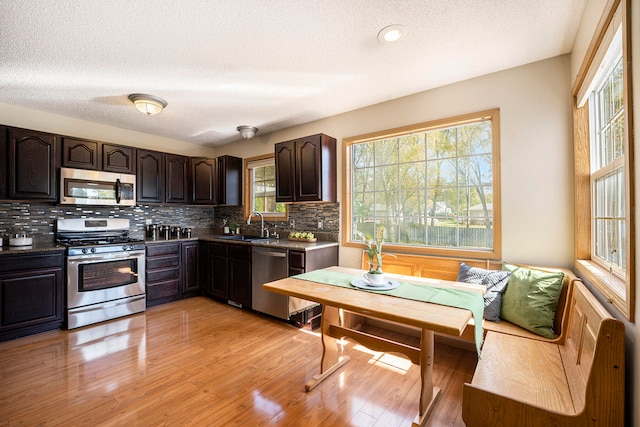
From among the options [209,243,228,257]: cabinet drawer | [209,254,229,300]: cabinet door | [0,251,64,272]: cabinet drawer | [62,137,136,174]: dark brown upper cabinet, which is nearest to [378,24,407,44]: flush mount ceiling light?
[209,243,228,257]: cabinet drawer

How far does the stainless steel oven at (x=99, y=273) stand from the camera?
3139 mm

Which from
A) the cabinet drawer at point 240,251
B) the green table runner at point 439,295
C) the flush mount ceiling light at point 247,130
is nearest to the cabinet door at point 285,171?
the flush mount ceiling light at point 247,130

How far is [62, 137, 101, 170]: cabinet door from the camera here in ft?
11.0

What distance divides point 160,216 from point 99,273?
1400 mm

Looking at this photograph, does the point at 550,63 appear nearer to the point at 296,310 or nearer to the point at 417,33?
the point at 417,33

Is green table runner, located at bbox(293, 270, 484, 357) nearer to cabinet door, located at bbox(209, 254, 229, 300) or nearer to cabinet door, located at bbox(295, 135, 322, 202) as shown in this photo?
cabinet door, located at bbox(295, 135, 322, 202)

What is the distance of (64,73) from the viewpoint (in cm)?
252

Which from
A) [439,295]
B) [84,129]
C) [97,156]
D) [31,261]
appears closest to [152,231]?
[97,156]

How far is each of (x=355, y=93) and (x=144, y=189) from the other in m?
3.20

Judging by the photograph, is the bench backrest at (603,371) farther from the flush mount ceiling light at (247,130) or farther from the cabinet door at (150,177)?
the cabinet door at (150,177)

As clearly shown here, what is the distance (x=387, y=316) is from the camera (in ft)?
4.76

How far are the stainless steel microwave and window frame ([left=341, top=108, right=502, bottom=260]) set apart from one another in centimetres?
291

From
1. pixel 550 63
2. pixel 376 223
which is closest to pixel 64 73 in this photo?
pixel 376 223

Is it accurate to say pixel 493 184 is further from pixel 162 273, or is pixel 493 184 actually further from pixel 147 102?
pixel 162 273
